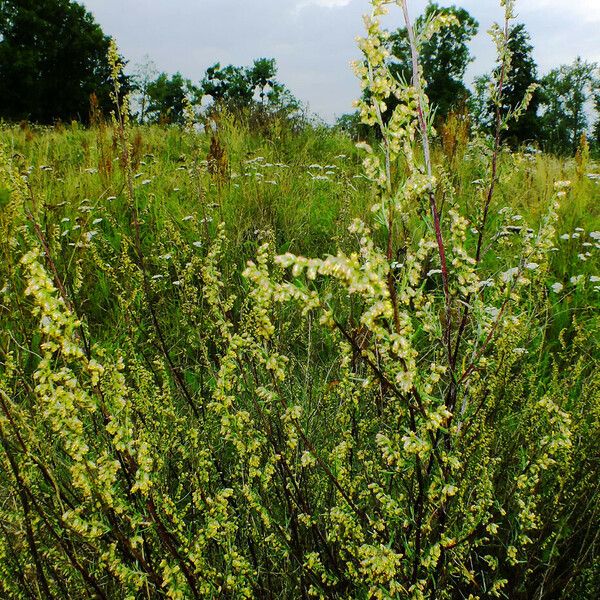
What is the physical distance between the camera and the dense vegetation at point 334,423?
1.11 m

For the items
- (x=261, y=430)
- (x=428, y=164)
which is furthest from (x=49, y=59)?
(x=428, y=164)

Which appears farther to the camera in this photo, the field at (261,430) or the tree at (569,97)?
the tree at (569,97)

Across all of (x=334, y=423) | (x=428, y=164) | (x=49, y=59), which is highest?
(x=49, y=59)

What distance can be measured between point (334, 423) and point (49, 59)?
4318cm

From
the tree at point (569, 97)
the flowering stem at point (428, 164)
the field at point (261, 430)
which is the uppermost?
the tree at point (569, 97)

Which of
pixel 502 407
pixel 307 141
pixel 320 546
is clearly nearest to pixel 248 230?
pixel 502 407

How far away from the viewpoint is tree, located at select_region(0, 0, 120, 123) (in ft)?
113

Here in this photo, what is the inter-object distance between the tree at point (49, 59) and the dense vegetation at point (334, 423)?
3649 cm

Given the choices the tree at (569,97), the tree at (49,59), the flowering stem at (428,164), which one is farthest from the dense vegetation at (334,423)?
the tree at (569,97)

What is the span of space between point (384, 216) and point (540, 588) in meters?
1.42

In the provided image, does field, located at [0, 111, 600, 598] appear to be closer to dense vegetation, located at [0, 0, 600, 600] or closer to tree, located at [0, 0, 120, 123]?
dense vegetation, located at [0, 0, 600, 600]

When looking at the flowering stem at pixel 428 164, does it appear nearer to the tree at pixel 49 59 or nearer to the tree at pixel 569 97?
the tree at pixel 49 59

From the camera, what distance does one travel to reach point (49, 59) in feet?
119

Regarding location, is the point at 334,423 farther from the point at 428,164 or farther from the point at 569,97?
the point at 569,97
